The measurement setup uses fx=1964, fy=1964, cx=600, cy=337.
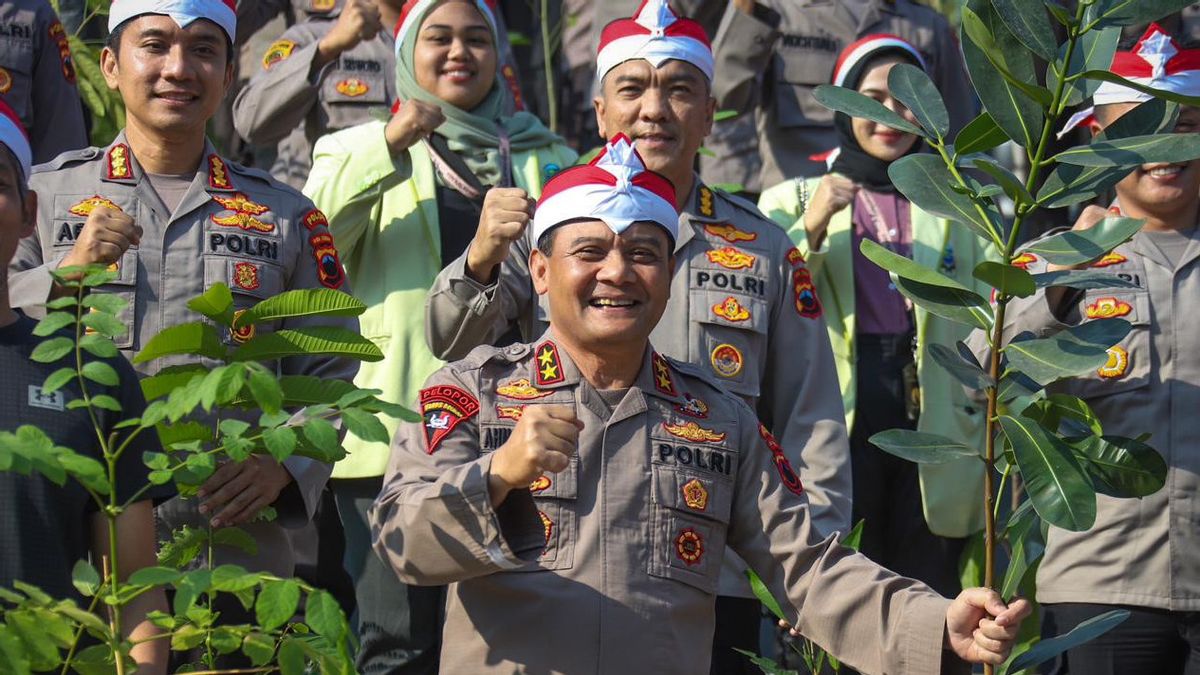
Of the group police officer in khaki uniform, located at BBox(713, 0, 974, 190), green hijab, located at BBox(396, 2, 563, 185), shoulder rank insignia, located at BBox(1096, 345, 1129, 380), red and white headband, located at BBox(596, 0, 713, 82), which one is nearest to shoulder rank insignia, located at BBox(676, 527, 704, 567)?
shoulder rank insignia, located at BBox(1096, 345, 1129, 380)

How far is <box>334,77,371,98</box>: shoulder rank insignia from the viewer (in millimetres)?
7266

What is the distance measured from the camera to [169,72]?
522 centimetres

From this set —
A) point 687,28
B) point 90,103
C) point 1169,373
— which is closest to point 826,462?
point 1169,373

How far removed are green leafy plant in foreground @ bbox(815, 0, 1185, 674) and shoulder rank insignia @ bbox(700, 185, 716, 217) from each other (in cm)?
176

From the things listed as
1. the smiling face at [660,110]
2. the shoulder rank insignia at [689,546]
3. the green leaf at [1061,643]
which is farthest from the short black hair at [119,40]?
the green leaf at [1061,643]

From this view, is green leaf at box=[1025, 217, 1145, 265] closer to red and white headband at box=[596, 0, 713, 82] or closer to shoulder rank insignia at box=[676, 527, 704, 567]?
shoulder rank insignia at box=[676, 527, 704, 567]

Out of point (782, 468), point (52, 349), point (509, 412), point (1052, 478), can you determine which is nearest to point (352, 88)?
point (509, 412)

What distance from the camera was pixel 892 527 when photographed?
21.3ft

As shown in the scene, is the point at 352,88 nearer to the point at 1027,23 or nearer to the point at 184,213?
the point at 184,213

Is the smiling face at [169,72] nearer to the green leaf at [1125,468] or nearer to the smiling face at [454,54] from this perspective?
the smiling face at [454,54]

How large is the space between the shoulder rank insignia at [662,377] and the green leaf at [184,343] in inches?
39.9

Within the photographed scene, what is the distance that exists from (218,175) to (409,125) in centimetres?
82

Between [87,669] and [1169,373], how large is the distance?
131 inches

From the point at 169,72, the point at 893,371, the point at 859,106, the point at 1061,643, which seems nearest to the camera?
the point at 859,106
